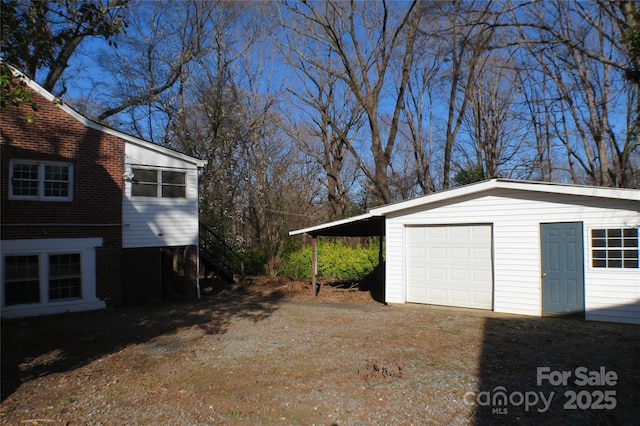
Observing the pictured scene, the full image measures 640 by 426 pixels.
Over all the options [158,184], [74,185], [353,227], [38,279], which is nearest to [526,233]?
[353,227]

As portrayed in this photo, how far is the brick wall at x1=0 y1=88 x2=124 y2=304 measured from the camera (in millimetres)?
11195

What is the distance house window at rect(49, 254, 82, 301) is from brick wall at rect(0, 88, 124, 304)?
0.54m

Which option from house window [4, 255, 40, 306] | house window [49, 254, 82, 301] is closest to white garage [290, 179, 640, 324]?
house window [49, 254, 82, 301]

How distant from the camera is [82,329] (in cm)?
975

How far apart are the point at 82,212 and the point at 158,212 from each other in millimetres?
2197

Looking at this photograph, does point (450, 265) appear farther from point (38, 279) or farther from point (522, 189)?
point (38, 279)

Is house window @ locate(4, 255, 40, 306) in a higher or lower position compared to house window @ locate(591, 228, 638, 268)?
lower

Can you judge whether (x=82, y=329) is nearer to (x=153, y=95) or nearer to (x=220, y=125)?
(x=220, y=125)

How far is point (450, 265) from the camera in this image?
1156 cm

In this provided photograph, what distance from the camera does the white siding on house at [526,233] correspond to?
915 cm

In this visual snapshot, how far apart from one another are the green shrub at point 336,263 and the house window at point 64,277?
1092cm

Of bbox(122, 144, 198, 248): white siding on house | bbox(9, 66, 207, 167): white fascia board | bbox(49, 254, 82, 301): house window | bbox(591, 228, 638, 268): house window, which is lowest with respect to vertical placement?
bbox(49, 254, 82, 301): house window

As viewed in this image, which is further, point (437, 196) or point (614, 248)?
point (437, 196)

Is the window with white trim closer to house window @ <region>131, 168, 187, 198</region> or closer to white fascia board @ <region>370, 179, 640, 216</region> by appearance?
house window @ <region>131, 168, 187, 198</region>
